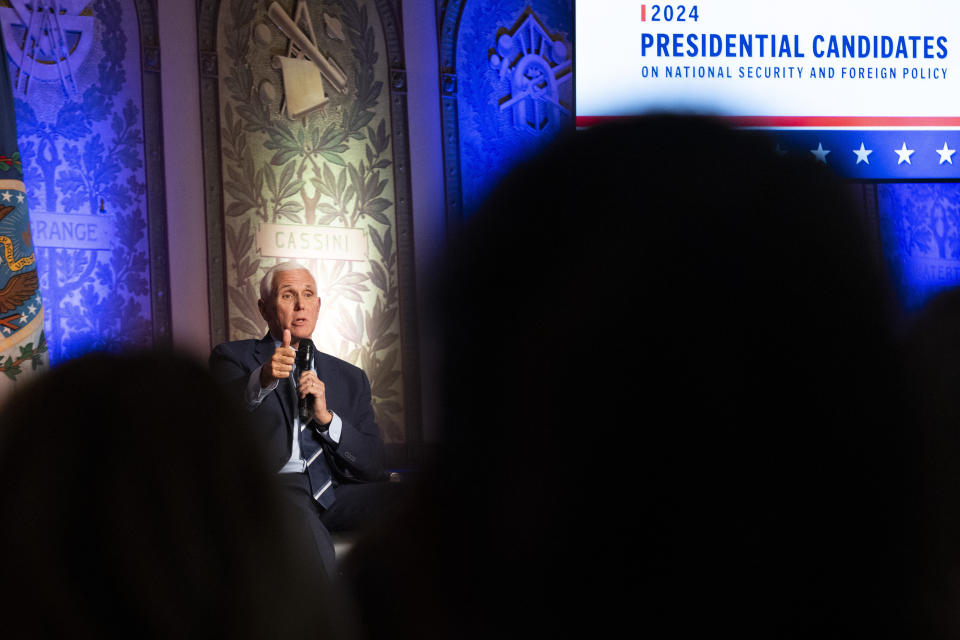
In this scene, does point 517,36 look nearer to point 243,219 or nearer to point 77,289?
point 243,219

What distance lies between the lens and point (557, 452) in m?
0.38

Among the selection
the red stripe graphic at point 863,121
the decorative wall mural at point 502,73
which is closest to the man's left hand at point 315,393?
the decorative wall mural at point 502,73

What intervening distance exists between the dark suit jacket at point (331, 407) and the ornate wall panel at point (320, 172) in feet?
1.44

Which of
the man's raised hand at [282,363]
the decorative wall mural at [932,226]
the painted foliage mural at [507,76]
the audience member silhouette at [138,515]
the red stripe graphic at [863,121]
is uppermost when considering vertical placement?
the painted foliage mural at [507,76]

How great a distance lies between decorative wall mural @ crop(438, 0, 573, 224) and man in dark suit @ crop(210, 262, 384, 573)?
2.99ft

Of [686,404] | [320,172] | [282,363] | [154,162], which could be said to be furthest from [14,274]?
[686,404]

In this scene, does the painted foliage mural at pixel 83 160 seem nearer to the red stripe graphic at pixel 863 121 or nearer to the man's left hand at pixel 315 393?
the man's left hand at pixel 315 393

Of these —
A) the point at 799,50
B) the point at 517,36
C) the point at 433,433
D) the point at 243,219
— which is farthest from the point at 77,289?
the point at 433,433

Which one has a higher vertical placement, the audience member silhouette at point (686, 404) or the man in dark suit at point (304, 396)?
the audience member silhouette at point (686, 404)

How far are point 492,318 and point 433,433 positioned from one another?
0.07 m

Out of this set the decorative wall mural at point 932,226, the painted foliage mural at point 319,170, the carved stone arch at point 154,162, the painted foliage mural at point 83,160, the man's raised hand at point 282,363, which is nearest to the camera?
the man's raised hand at point 282,363

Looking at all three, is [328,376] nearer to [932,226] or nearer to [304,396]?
[304,396]

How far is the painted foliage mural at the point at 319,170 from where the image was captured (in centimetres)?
345

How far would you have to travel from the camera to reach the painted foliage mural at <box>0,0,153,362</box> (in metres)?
3.18
